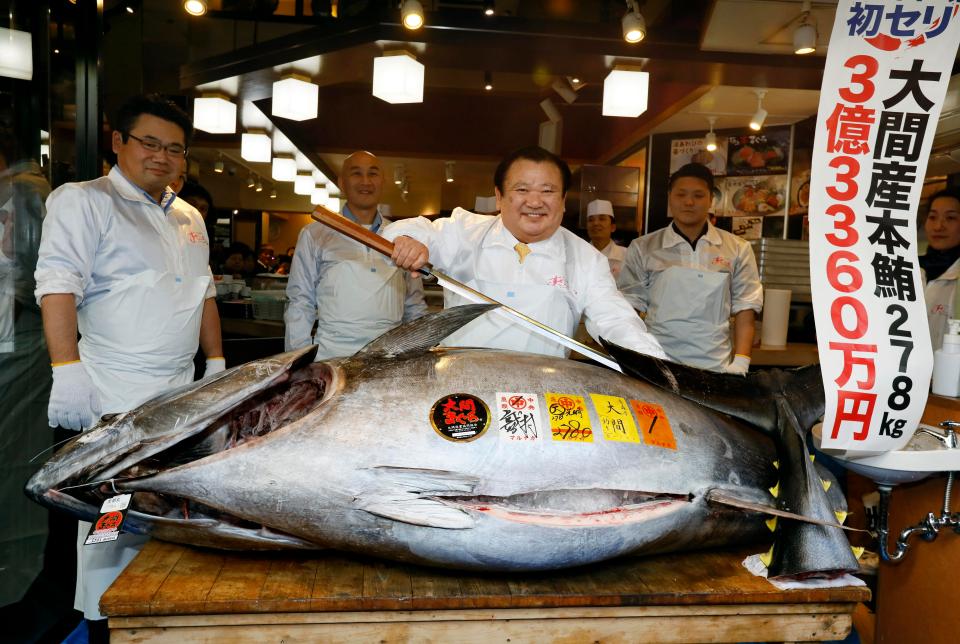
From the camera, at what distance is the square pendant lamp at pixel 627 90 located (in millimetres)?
5445

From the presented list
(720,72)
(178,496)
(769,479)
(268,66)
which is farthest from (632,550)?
(268,66)

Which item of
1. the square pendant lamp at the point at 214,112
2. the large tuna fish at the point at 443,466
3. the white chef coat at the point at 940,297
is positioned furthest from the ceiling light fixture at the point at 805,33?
the square pendant lamp at the point at 214,112

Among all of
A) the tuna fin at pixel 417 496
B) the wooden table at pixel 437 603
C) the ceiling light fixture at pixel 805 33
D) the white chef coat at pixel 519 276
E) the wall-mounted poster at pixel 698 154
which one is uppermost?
the ceiling light fixture at pixel 805 33

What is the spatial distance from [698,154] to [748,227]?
1082 mm

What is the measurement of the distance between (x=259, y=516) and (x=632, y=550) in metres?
0.94

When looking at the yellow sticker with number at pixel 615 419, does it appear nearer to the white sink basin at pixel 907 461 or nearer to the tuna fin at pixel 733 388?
the tuna fin at pixel 733 388

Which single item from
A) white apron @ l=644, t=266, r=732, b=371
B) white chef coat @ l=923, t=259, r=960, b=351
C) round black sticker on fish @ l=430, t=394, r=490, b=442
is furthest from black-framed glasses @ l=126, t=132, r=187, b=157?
white chef coat @ l=923, t=259, r=960, b=351

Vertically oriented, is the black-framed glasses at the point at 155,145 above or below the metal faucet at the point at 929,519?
above

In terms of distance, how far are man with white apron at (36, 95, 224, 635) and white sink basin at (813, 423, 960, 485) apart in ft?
7.44

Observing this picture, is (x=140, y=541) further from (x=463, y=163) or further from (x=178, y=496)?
(x=463, y=163)

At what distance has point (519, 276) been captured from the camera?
2582mm

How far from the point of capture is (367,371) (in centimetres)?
175

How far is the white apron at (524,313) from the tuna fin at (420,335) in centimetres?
73

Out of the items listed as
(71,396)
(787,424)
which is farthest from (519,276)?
(71,396)
